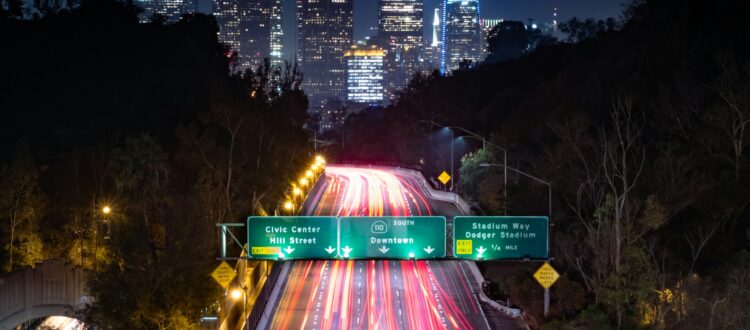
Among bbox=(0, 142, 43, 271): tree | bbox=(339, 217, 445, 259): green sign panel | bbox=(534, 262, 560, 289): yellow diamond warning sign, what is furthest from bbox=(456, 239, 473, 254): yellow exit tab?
bbox=(0, 142, 43, 271): tree

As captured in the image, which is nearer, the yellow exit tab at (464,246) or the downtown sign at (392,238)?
the downtown sign at (392,238)

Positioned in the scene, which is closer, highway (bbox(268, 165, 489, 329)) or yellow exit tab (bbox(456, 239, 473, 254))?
yellow exit tab (bbox(456, 239, 473, 254))

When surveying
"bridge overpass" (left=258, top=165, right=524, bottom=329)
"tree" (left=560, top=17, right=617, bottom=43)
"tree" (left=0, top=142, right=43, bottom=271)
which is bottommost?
"bridge overpass" (left=258, top=165, right=524, bottom=329)

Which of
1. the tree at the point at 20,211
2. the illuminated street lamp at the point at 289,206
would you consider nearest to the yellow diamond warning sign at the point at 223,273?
the tree at the point at 20,211

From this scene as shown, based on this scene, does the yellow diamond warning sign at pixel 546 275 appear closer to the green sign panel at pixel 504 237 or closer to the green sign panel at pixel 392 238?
the green sign panel at pixel 504 237

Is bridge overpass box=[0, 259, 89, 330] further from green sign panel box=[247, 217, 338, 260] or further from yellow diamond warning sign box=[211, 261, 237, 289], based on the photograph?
green sign panel box=[247, 217, 338, 260]

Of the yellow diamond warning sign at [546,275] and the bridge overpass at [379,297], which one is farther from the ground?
the yellow diamond warning sign at [546,275]

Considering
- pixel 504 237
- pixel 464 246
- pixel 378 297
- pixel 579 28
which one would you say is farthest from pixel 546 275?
pixel 579 28

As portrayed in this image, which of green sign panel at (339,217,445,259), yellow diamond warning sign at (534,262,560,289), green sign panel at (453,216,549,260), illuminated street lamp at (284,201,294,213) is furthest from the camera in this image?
illuminated street lamp at (284,201,294,213)
